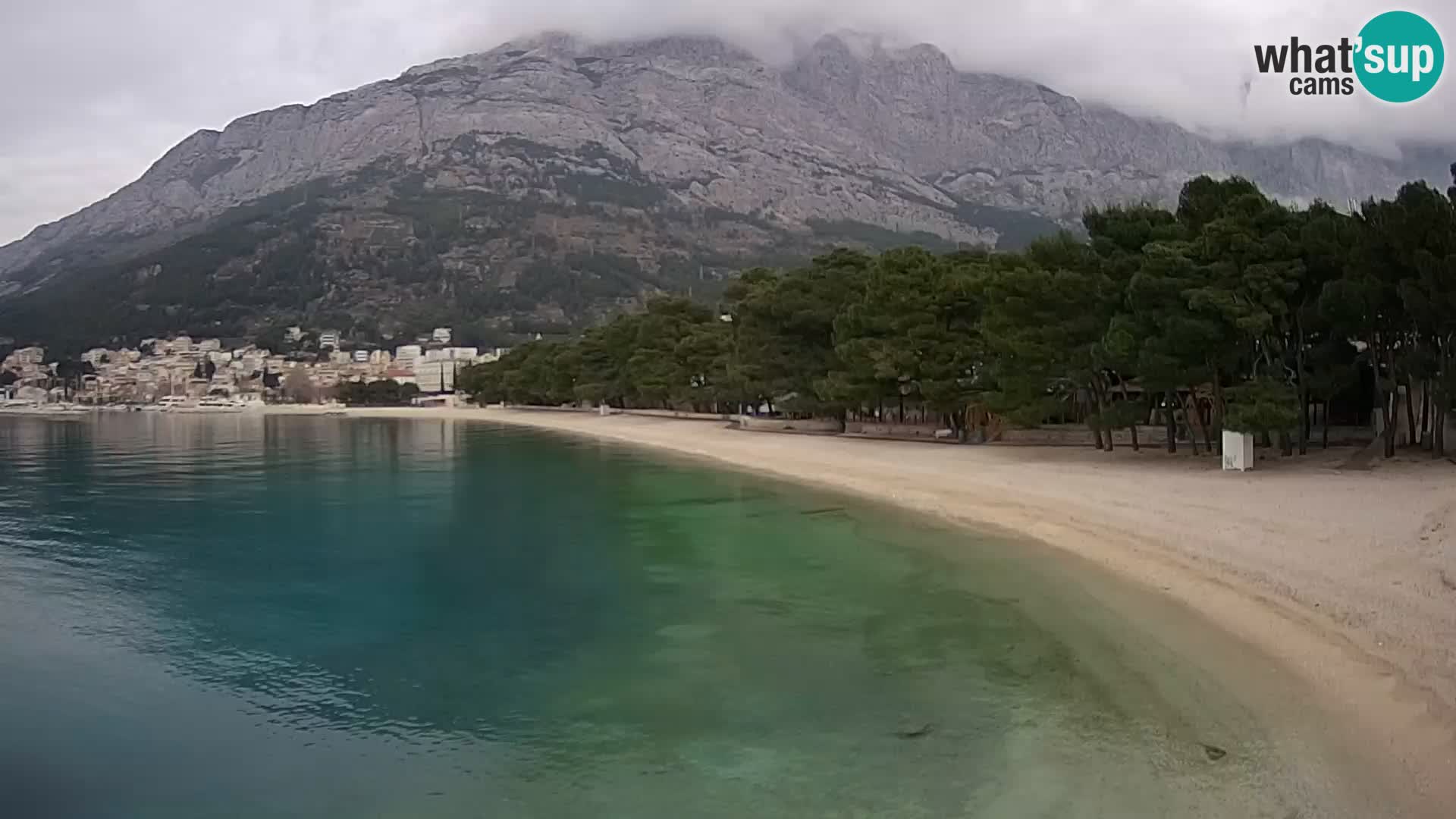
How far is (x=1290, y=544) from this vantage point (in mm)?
15008

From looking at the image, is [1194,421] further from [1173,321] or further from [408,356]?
[408,356]

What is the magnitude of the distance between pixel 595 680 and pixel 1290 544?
986 cm

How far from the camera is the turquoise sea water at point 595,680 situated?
8141 millimetres

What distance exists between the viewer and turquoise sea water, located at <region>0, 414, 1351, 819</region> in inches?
320

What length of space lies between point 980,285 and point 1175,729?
2778 cm

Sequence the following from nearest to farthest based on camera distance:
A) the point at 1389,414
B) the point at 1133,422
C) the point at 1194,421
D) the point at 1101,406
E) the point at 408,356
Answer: the point at 1389,414 < the point at 1133,422 < the point at 1101,406 < the point at 1194,421 < the point at 408,356

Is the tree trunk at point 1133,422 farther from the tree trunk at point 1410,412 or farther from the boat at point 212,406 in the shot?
the boat at point 212,406

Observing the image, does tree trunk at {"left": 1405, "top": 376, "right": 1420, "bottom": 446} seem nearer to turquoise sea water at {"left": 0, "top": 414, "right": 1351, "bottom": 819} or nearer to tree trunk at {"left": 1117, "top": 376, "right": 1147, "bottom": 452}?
tree trunk at {"left": 1117, "top": 376, "right": 1147, "bottom": 452}

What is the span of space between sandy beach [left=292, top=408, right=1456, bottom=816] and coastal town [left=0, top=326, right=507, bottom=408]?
130748 millimetres

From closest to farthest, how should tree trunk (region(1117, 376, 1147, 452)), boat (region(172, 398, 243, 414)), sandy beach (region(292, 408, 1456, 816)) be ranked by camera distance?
sandy beach (region(292, 408, 1456, 816)) → tree trunk (region(1117, 376, 1147, 452)) → boat (region(172, 398, 243, 414))

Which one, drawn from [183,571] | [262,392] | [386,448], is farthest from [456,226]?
[183,571]

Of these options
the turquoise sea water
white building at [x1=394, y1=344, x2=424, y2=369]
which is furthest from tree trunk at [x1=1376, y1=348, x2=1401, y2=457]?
white building at [x1=394, y1=344, x2=424, y2=369]

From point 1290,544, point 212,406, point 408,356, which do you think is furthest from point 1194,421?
point 408,356

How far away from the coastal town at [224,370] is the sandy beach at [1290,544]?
130748 millimetres
